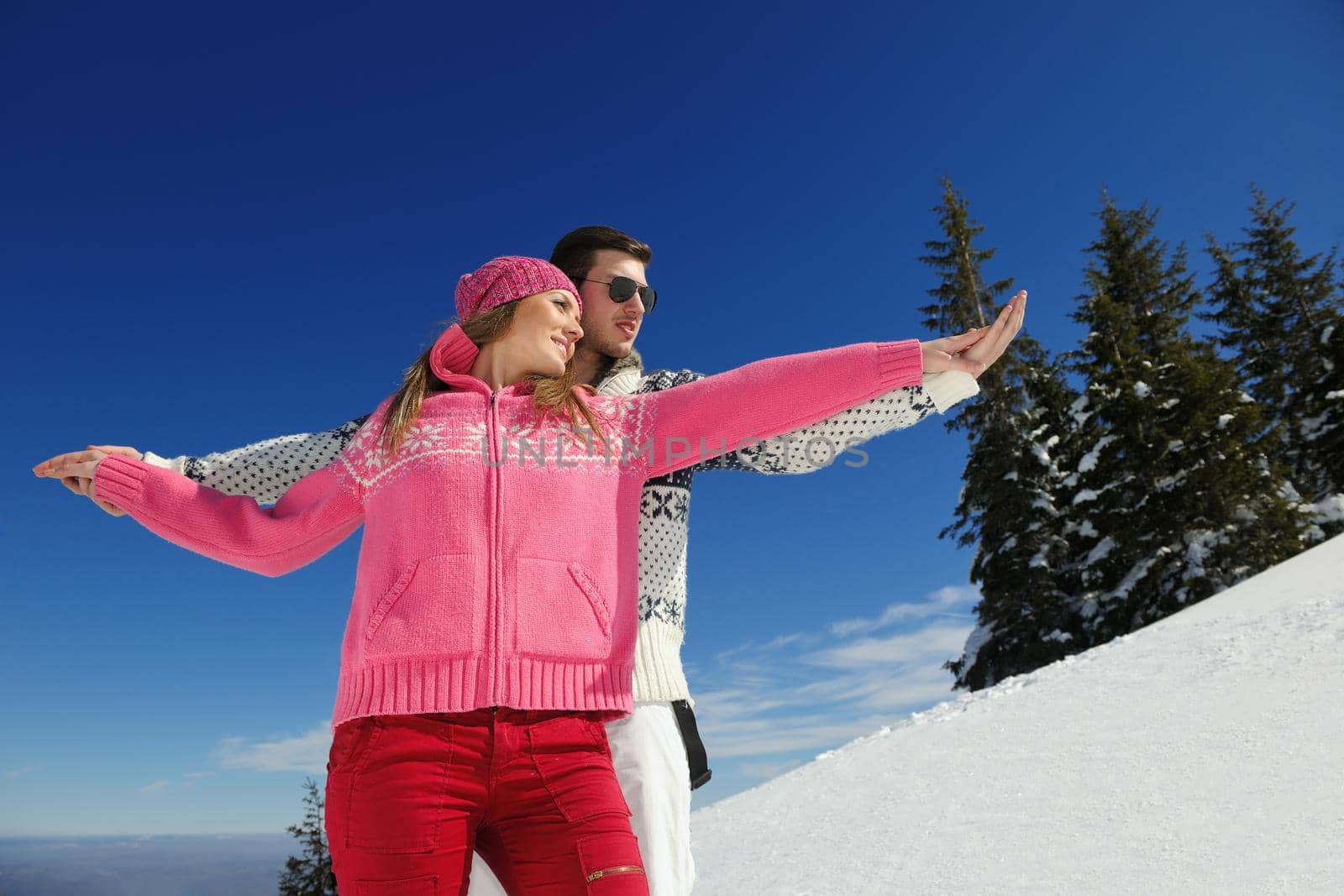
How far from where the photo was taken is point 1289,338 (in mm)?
23391

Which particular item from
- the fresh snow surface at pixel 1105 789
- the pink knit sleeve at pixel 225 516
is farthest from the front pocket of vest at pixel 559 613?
the fresh snow surface at pixel 1105 789

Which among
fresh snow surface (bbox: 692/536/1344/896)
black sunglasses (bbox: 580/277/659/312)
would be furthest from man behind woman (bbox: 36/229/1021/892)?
fresh snow surface (bbox: 692/536/1344/896)

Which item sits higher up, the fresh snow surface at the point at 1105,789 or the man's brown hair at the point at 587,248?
the man's brown hair at the point at 587,248

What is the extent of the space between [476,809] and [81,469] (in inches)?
54.0

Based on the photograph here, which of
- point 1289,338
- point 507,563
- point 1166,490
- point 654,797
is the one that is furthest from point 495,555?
point 1289,338

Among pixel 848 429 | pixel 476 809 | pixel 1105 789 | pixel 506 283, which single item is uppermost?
pixel 506 283

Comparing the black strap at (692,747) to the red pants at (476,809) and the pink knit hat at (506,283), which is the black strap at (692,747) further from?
the pink knit hat at (506,283)

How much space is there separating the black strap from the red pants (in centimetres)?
37

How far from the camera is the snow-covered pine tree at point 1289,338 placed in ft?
65.2

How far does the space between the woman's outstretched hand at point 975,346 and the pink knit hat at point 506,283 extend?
2.83 ft

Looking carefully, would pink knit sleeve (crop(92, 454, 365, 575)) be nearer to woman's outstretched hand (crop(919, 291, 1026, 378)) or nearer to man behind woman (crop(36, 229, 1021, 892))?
man behind woman (crop(36, 229, 1021, 892))

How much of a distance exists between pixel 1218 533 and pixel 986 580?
13.0 ft

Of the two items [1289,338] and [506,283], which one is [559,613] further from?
[1289,338]

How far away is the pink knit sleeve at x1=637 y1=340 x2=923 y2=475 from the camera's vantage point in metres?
1.89
